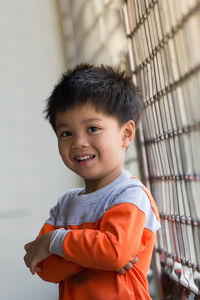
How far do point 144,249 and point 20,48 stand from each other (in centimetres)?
179

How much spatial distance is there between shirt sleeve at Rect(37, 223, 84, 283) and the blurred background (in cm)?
40

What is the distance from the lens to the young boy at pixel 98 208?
102cm

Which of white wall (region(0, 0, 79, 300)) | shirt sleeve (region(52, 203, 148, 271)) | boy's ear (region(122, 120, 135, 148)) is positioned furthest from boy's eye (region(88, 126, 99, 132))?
white wall (region(0, 0, 79, 300))

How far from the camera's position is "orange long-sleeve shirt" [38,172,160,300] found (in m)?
1.00

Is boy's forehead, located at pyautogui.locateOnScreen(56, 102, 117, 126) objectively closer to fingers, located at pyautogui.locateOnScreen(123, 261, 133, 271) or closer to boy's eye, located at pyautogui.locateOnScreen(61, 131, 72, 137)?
boy's eye, located at pyautogui.locateOnScreen(61, 131, 72, 137)

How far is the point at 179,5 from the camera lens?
45.3 inches

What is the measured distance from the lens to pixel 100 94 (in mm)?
1174

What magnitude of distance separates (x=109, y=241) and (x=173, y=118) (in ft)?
1.67

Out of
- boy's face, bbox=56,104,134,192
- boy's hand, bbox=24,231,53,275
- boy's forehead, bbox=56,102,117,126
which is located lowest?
boy's hand, bbox=24,231,53,275

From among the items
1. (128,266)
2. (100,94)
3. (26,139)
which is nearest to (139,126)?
(100,94)

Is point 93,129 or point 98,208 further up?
point 93,129

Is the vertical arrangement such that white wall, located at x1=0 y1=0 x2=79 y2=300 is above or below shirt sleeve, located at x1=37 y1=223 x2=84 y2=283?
above

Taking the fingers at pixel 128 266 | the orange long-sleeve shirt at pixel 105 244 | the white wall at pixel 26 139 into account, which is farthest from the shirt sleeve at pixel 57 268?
the white wall at pixel 26 139

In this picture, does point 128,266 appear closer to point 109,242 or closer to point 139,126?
point 109,242
